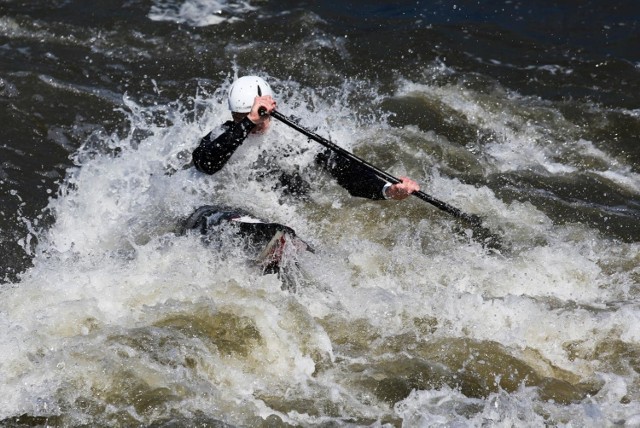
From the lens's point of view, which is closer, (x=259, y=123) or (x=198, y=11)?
(x=259, y=123)

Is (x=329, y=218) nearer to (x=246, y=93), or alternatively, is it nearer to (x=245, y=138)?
(x=245, y=138)

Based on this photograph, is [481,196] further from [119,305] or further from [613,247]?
[119,305]

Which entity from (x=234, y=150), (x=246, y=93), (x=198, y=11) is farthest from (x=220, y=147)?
(x=198, y=11)

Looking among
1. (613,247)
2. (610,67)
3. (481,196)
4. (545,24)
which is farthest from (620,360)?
(545,24)

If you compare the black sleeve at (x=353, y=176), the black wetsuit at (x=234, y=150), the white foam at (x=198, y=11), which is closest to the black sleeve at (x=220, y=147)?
the black wetsuit at (x=234, y=150)

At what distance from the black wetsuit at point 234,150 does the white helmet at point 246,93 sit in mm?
120

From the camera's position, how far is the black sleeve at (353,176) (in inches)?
272

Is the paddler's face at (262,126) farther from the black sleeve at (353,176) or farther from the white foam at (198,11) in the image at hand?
the white foam at (198,11)

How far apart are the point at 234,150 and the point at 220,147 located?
0.37ft

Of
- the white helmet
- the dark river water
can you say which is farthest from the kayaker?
the dark river water

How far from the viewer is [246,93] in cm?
701

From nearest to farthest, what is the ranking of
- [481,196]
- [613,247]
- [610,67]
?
1. [613,247]
2. [481,196]
3. [610,67]

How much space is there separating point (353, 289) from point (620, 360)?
1.89 meters

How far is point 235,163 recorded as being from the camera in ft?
24.4
